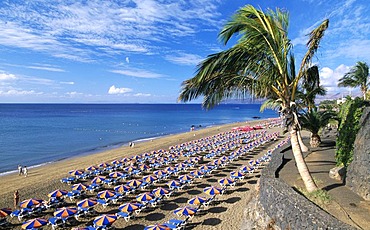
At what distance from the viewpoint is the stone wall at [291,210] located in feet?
15.8

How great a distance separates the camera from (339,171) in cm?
977

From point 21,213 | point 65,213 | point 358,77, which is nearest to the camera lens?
point 65,213

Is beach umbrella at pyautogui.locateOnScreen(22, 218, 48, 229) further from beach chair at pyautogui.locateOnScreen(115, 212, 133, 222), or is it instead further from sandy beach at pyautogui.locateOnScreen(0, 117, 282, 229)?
beach chair at pyautogui.locateOnScreen(115, 212, 133, 222)

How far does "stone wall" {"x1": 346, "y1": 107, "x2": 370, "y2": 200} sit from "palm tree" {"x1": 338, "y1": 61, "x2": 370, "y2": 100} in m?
19.6

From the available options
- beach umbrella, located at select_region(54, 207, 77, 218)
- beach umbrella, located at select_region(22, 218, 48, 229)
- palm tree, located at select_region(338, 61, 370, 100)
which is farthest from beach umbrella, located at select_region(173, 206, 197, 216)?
palm tree, located at select_region(338, 61, 370, 100)

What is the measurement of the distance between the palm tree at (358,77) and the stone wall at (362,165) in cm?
1958

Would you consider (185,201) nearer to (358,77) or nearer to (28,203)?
(28,203)

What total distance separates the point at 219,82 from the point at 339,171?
6475 millimetres

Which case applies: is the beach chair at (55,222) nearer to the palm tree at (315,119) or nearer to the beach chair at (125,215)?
the beach chair at (125,215)

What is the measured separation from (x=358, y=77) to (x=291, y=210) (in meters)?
24.6

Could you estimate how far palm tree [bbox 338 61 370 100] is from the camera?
80.8 feet

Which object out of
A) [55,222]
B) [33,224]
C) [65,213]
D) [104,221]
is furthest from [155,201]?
[33,224]

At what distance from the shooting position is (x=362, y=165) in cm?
773

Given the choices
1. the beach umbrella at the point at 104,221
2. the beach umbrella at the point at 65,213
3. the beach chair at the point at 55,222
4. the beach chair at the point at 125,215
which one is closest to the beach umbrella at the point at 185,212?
the beach chair at the point at 125,215
